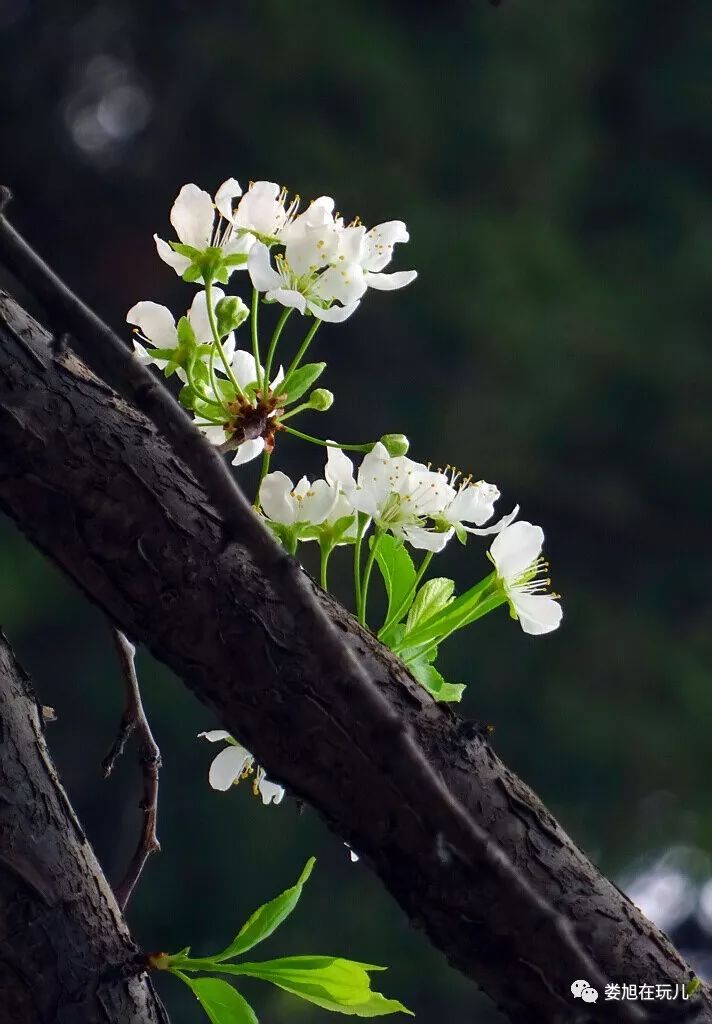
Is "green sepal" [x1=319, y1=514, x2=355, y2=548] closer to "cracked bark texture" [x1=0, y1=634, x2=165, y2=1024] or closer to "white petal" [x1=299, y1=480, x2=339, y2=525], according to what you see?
"white petal" [x1=299, y1=480, x2=339, y2=525]

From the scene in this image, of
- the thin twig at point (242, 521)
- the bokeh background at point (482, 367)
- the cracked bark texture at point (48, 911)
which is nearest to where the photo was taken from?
the thin twig at point (242, 521)

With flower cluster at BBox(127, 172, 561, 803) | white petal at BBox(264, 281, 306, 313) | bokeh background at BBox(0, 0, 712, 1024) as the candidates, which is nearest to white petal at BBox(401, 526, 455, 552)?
flower cluster at BBox(127, 172, 561, 803)

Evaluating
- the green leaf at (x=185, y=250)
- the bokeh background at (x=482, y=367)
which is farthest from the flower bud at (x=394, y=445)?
the bokeh background at (x=482, y=367)

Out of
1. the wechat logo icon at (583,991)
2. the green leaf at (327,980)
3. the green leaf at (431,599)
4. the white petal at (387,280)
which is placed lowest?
the green leaf at (327,980)

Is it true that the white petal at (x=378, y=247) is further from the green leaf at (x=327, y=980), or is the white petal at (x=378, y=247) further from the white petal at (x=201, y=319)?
the green leaf at (x=327, y=980)

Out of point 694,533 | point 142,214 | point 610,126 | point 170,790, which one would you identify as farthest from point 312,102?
point 170,790

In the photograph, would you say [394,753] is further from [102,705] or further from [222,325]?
[102,705]

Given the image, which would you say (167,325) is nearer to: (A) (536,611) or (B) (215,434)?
(B) (215,434)
